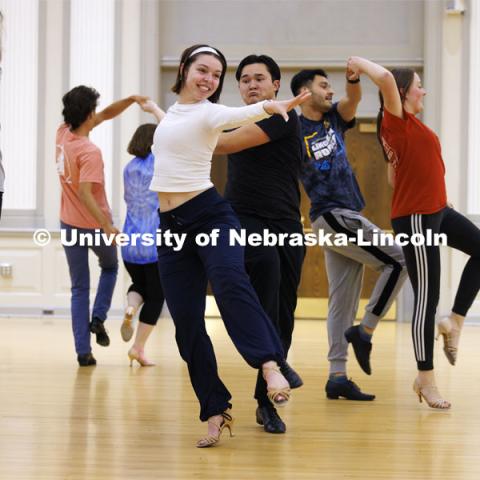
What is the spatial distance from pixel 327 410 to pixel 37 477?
170cm

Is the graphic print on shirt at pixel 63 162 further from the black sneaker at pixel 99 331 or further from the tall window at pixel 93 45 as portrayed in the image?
the tall window at pixel 93 45

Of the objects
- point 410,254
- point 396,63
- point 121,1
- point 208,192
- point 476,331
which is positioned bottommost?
point 476,331

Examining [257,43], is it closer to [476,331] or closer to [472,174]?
[472,174]

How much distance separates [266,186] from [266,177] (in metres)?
0.04

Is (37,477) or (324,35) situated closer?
(37,477)

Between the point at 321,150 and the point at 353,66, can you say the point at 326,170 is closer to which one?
the point at 321,150

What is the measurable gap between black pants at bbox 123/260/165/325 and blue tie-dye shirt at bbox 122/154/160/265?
7cm

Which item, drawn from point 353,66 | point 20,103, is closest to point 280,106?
point 353,66

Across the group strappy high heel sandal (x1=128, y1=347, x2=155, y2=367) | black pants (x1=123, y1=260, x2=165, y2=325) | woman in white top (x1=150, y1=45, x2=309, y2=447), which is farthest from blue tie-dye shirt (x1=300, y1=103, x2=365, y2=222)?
strappy high heel sandal (x1=128, y1=347, x2=155, y2=367)

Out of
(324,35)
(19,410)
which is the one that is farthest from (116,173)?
(19,410)

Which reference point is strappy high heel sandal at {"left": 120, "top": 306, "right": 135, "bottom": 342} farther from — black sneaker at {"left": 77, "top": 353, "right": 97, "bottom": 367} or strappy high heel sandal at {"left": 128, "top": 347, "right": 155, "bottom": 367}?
black sneaker at {"left": 77, "top": 353, "right": 97, "bottom": 367}

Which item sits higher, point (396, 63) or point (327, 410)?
point (396, 63)

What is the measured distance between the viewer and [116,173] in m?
9.84

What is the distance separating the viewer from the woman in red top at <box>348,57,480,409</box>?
4180 mm
